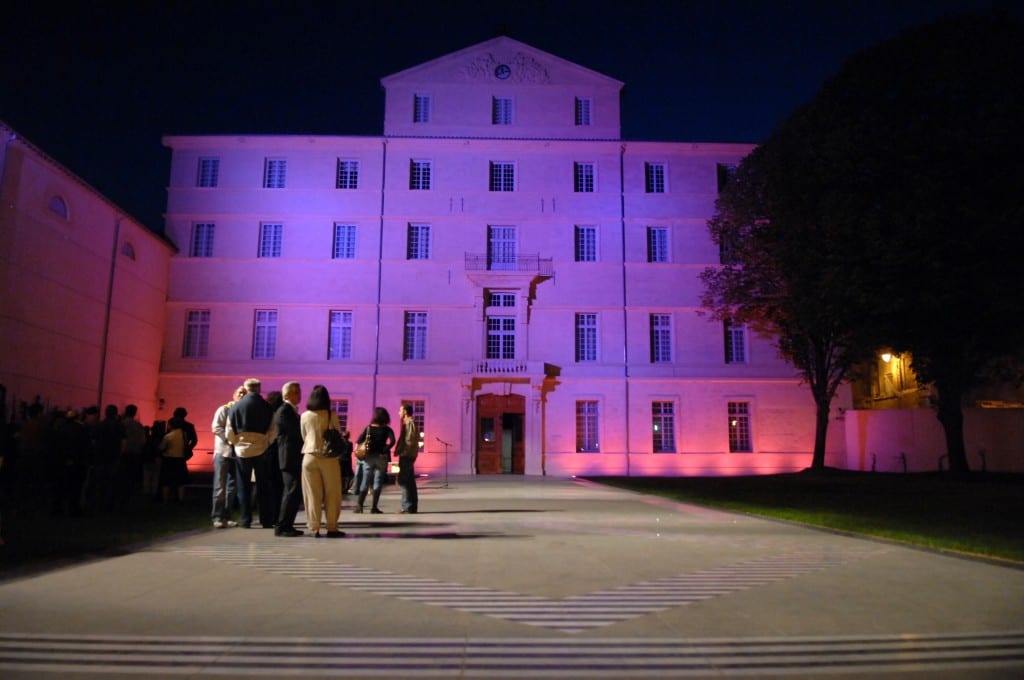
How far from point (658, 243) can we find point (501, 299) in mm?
8033

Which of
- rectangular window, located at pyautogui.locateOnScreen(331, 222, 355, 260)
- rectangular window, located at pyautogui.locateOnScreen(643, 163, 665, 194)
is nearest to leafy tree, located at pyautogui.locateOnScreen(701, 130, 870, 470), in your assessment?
rectangular window, located at pyautogui.locateOnScreen(643, 163, 665, 194)

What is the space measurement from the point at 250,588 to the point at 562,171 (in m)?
31.7

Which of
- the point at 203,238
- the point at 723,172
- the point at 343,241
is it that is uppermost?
the point at 723,172

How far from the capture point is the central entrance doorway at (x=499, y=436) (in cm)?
3422

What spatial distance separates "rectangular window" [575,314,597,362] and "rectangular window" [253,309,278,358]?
13.8 m

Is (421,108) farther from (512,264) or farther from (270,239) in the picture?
(270,239)

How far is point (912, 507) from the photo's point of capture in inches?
611

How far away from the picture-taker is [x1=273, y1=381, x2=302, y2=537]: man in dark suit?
9.80 meters

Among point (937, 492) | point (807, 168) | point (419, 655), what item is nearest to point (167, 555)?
point (419, 655)

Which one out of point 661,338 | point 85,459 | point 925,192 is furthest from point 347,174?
point 85,459

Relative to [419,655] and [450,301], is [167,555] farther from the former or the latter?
[450,301]

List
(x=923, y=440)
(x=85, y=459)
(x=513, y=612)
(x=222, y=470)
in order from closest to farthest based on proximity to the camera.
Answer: (x=513, y=612) < (x=222, y=470) < (x=85, y=459) < (x=923, y=440)

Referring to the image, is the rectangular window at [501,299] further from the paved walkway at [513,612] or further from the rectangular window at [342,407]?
the paved walkway at [513,612]

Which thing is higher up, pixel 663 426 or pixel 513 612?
pixel 663 426
